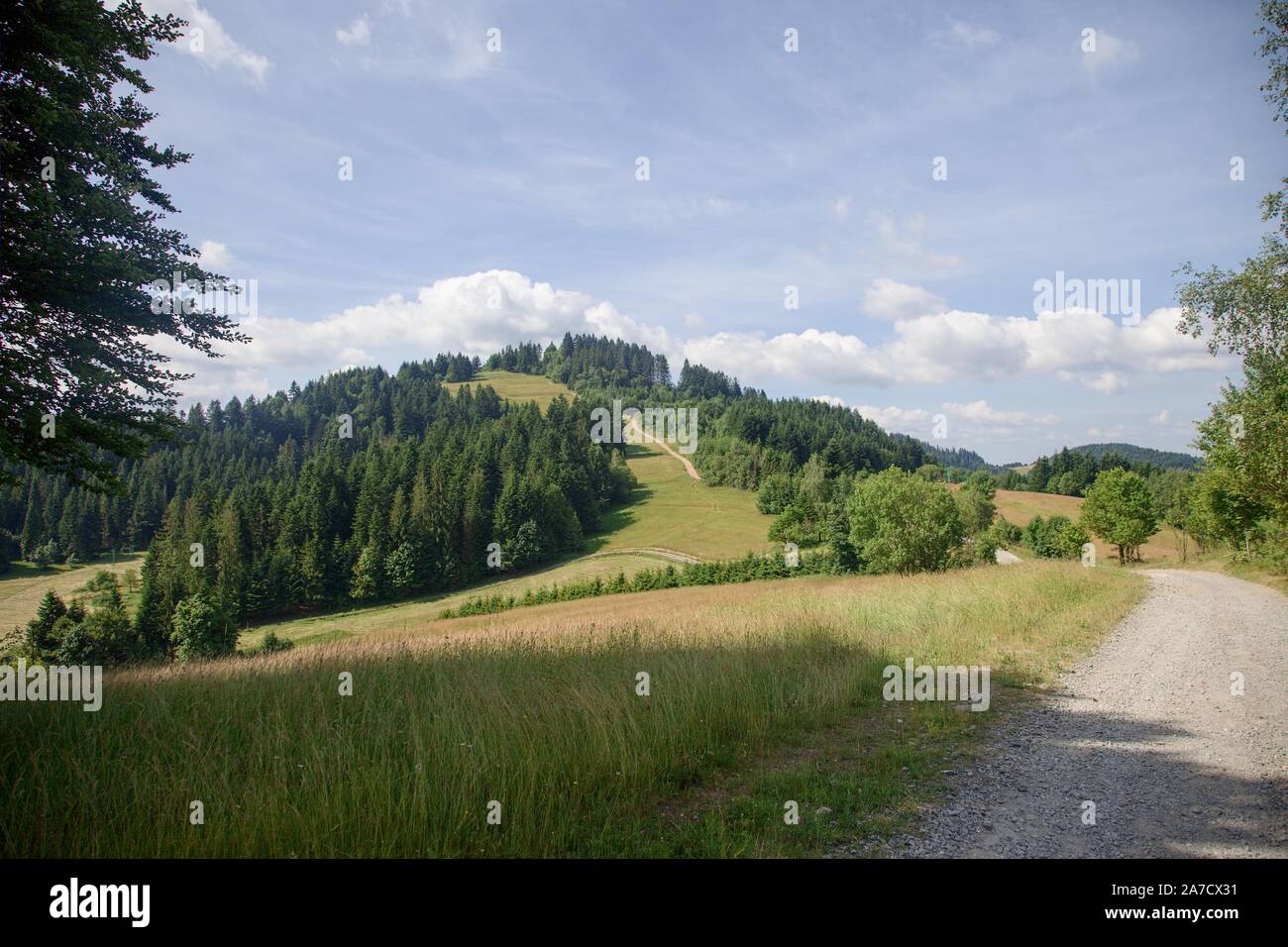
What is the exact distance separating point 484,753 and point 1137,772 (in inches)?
256

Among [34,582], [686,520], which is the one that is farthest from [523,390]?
[34,582]

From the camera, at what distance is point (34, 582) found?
67.8 m

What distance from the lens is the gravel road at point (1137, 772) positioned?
433cm

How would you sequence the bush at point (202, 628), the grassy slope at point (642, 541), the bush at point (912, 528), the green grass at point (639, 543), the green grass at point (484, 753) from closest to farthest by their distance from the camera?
the green grass at point (484, 753) → the bush at point (202, 628) → the bush at point (912, 528) → the green grass at point (639, 543) → the grassy slope at point (642, 541)

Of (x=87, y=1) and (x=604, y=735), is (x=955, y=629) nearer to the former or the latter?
(x=604, y=735)

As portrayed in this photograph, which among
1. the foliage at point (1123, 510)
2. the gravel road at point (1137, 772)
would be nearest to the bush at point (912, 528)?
the foliage at point (1123, 510)

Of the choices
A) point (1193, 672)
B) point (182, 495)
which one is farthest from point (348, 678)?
point (182, 495)

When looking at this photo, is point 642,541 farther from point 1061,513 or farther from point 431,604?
point 1061,513

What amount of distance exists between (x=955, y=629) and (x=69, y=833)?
1387 cm

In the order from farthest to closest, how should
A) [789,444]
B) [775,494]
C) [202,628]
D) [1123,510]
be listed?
[789,444] → [775,494] → [1123,510] → [202,628]

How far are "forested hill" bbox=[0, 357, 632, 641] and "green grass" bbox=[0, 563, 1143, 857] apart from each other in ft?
126

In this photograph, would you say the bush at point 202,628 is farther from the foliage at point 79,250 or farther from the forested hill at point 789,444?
the forested hill at point 789,444

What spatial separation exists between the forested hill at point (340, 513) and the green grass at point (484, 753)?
1513 inches

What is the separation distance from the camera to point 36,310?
29.4 feet
